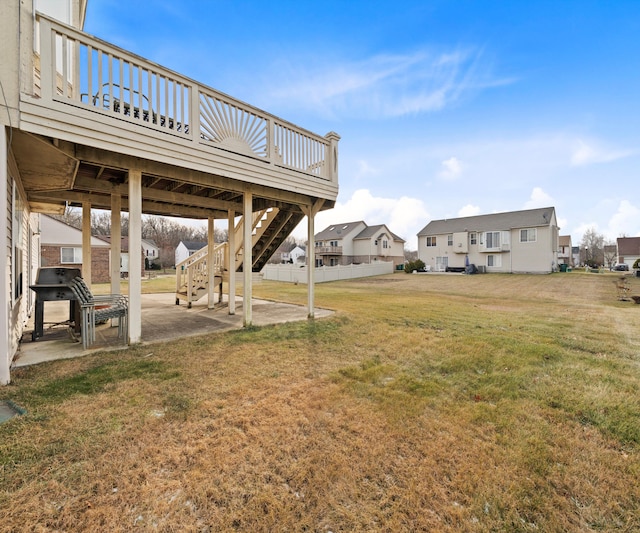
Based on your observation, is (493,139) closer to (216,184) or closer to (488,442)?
(216,184)

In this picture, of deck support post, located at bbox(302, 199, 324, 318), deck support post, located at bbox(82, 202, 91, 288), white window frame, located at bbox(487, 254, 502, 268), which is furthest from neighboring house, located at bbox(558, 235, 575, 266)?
deck support post, located at bbox(82, 202, 91, 288)

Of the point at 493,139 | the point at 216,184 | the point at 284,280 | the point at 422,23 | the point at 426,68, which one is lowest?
the point at 284,280

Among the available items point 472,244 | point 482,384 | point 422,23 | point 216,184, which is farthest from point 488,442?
point 472,244

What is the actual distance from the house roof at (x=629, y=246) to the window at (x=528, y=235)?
3032 cm

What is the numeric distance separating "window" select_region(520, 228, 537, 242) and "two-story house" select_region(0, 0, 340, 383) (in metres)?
30.1

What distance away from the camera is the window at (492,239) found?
31609 millimetres

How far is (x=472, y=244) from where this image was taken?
33.5m

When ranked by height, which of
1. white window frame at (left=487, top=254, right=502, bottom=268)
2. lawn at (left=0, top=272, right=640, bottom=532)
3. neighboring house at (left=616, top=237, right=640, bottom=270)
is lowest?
lawn at (left=0, top=272, right=640, bottom=532)

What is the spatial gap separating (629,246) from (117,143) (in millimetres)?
65639

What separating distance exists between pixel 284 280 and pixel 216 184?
2000 centimetres

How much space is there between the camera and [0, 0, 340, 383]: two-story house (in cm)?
354

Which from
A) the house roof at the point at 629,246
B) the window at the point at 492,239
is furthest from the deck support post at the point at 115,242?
the house roof at the point at 629,246

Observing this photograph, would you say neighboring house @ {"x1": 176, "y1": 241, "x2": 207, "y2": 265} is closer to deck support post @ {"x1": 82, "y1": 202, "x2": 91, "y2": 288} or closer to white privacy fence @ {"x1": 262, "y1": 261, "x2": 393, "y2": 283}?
white privacy fence @ {"x1": 262, "y1": 261, "x2": 393, "y2": 283}

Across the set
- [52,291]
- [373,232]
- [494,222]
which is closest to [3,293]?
[52,291]
